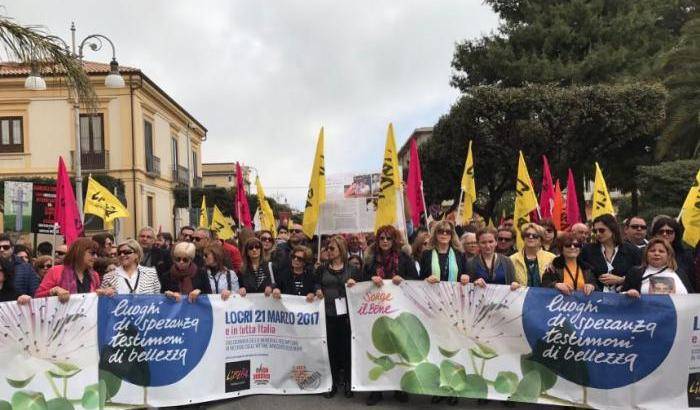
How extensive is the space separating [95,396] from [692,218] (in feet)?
21.5

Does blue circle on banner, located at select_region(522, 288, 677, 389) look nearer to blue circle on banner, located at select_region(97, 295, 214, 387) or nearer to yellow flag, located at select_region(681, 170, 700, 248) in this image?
yellow flag, located at select_region(681, 170, 700, 248)

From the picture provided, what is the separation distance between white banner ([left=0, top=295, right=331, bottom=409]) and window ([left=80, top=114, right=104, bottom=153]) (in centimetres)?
3244

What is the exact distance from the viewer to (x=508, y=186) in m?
32.8

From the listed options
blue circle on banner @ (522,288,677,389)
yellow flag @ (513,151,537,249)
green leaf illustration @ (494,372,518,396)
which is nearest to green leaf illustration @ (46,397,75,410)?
green leaf illustration @ (494,372,518,396)

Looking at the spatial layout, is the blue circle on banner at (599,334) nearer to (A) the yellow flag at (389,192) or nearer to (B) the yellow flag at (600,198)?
(A) the yellow flag at (389,192)

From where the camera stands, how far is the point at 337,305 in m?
6.30

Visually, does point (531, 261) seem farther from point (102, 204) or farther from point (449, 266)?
point (102, 204)

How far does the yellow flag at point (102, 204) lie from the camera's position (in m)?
10.7

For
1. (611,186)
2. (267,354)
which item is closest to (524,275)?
(267,354)

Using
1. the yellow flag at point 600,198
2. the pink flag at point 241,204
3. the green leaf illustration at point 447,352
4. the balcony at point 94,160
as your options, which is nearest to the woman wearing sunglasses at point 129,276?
the green leaf illustration at point 447,352

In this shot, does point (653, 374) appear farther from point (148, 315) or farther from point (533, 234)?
point (148, 315)

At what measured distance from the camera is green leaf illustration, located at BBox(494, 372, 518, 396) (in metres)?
5.71

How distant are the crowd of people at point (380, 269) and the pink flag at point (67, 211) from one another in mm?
1932

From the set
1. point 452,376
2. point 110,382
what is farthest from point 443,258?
point 110,382
